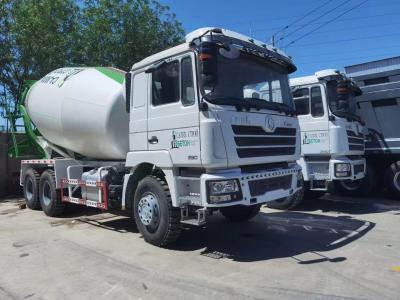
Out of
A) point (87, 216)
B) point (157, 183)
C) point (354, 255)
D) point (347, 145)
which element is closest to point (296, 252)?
point (354, 255)

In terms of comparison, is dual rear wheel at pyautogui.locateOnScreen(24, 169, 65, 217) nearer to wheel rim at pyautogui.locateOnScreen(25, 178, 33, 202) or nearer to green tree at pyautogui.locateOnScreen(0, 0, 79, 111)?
wheel rim at pyautogui.locateOnScreen(25, 178, 33, 202)

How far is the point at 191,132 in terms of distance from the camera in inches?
239

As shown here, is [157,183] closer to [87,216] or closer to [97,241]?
[97,241]

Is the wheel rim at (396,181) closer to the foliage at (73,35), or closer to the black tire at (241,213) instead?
the black tire at (241,213)

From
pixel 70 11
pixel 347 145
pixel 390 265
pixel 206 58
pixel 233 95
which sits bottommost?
pixel 390 265

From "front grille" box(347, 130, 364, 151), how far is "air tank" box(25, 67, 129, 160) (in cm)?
509

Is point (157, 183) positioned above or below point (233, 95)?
below

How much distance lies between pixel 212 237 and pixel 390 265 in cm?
294

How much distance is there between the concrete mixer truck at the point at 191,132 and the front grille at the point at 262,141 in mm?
15

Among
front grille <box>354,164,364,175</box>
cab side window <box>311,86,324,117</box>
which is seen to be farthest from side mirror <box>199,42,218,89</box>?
front grille <box>354,164,364,175</box>

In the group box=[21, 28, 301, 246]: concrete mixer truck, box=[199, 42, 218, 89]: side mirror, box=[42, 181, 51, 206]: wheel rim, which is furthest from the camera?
box=[42, 181, 51, 206]: wheel rim

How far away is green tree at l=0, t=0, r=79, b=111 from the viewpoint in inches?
642

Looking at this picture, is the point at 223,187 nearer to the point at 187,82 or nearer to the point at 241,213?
the point at 187,82

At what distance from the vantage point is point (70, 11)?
729 inches
